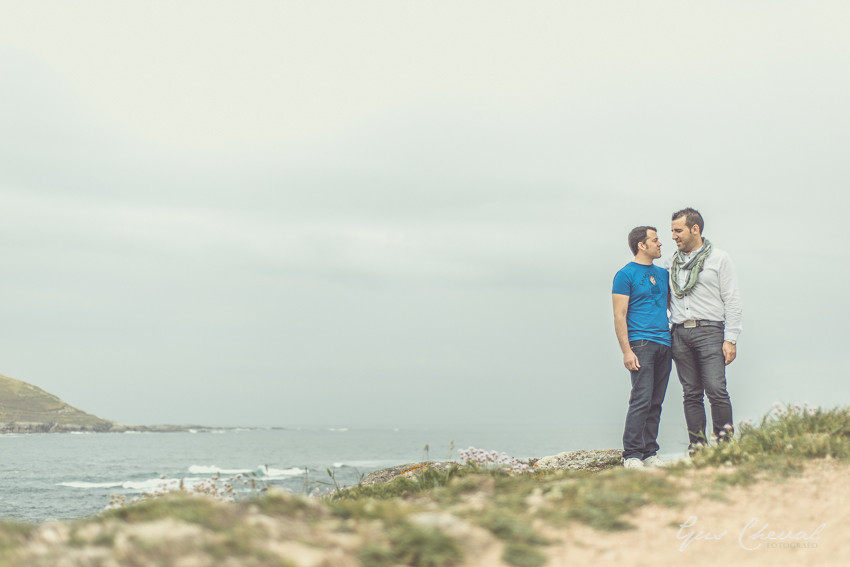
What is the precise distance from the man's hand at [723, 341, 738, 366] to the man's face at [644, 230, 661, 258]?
4.39 feet

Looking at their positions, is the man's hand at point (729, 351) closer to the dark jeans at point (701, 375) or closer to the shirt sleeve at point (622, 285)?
the dark jeans at point (701, 375)

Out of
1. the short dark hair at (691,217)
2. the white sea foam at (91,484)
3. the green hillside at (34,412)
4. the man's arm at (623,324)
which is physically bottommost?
the white sea foam at (91,484)

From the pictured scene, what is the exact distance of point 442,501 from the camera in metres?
4.67

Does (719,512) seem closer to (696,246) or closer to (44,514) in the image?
(696,246)

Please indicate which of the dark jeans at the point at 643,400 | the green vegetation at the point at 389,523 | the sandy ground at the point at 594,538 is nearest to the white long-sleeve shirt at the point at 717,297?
the dark jeans at the point at 643,400

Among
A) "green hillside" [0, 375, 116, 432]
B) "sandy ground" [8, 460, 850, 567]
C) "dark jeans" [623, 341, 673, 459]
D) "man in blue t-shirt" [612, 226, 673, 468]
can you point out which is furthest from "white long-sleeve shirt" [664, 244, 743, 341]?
"green hillside" [0, 375, 116, 432]

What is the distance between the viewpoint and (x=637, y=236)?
27.6ft

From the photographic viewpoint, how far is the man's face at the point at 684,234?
26.7 feet

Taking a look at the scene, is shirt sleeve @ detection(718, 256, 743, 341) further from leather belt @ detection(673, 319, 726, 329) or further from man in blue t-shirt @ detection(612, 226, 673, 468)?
man in blue t-shirt @ detection(612, 226, 673, 468)

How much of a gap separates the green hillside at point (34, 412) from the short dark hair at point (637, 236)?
178 m

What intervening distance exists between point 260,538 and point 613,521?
2.20 m

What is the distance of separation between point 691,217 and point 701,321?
130 cm

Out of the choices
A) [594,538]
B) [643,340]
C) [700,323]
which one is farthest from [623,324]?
[594,538]

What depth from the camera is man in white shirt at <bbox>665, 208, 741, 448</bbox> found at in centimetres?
783
